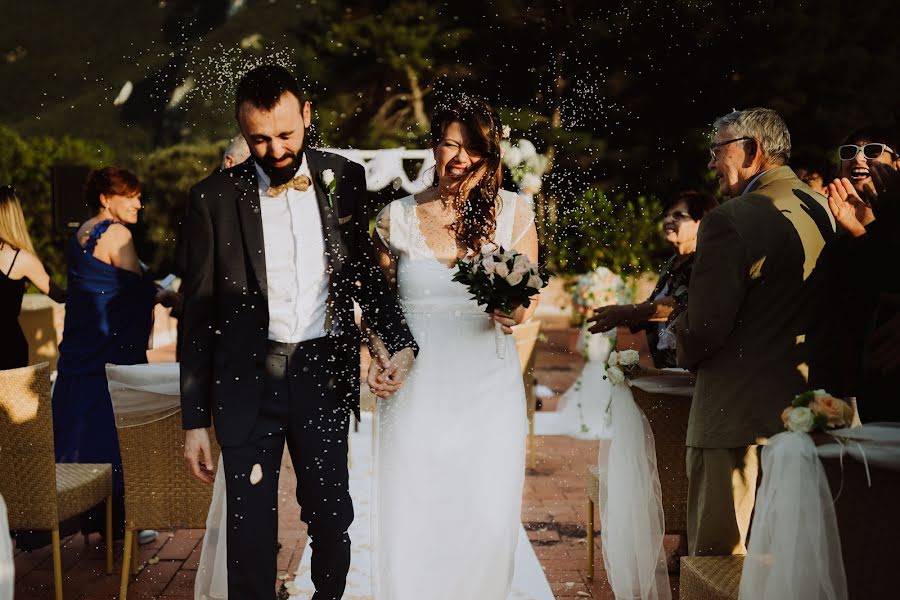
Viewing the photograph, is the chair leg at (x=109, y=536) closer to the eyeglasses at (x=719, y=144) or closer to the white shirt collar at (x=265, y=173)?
the white shirt collar at (x=265, y=173)

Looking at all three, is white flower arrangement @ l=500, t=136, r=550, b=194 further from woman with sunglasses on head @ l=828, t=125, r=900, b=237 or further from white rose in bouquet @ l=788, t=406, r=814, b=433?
white rose in bouquet @ l=788, t=406, r=814, b=433

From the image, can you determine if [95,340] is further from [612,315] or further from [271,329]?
[612,315]

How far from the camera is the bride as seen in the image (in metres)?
3.40

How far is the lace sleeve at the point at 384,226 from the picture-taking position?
3521 mm

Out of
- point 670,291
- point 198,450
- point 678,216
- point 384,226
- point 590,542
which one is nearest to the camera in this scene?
point 198,450

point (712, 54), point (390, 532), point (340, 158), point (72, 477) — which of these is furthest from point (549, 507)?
point (712, 54)

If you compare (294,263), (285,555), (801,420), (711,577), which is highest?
(294,263)

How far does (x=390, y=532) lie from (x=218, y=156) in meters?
25.3

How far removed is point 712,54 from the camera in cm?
2155

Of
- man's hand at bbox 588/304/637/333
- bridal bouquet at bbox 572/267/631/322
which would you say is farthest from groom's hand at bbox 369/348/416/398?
bridal bouquet at bbox 572/267/631/322

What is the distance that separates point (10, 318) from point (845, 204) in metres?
4.07

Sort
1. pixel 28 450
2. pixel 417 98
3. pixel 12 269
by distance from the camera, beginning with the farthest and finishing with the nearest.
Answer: pixel 417 98, pixel 12 269, pixel 28 450

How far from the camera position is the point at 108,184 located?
5023 millimetres

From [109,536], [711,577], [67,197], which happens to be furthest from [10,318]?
[67,197]
